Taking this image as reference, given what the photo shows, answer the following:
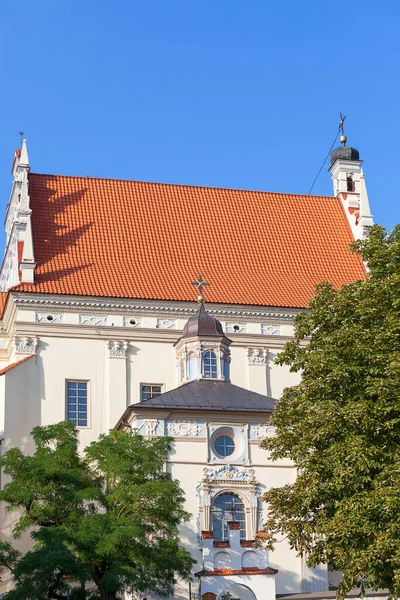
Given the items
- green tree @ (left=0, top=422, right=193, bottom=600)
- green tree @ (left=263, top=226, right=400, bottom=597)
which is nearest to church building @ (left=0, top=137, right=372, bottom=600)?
green tree @ (left=0, top=422, right=193, bottom=600)

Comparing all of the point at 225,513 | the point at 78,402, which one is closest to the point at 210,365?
the point at 78,402

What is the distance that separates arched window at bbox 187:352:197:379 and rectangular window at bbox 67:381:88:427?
14.0 feet

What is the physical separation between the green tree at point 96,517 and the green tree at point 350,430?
353 cm

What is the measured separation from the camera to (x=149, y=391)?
1563 inches

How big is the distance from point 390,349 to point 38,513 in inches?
396

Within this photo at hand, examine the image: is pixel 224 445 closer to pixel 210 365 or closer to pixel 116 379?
pixel 210 365

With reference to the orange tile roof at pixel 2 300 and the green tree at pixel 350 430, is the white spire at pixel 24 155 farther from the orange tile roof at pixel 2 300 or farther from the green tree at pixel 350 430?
the green tree at pixel 350 430

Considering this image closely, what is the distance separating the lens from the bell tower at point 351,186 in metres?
45.8

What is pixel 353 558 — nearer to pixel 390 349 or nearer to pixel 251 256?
pixel 390 349

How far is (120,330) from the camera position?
1578 inches

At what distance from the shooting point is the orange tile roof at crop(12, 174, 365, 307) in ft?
135

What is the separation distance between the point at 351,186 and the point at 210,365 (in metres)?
14.4

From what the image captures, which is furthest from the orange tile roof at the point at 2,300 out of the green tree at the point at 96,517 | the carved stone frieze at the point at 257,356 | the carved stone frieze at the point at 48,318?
the green tree at the point at 96,517

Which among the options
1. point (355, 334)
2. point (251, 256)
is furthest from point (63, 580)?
point (251, 256)
